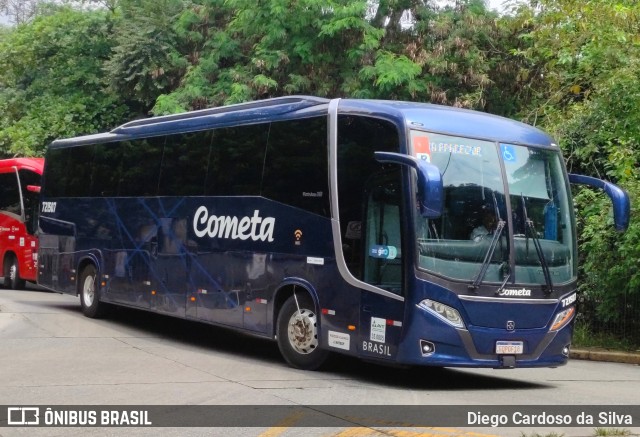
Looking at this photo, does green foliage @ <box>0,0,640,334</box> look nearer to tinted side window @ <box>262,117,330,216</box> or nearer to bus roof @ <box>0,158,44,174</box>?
bus roof @ <box>0,158,44,174</box>

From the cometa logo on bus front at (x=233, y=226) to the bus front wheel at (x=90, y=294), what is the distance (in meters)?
4.38

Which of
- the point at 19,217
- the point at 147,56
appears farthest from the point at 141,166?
the point at 147,56

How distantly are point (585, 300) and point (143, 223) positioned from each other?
8080 mm

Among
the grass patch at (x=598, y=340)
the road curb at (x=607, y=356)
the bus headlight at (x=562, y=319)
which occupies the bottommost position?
the road curb at (x=607, y=356)

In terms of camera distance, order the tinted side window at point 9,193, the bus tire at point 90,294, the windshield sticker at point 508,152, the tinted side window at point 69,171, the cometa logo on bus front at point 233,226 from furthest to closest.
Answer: the tinted side window at point 9,193, the tinted side window at point 69,171, the bus tire at point 90,294, the cometa logo on bus front at point 233,226, the windshield sticker at point 508,152

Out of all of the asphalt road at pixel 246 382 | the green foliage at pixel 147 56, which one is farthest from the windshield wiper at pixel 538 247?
the green foliage at pixel 147 56

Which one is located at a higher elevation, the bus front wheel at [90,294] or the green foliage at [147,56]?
the green foliage at [147,56]

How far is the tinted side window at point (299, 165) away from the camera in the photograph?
507 inches

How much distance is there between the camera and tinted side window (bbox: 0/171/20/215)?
87.5 feet

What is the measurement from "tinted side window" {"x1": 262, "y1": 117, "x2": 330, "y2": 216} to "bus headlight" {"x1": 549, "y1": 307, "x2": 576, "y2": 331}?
10.1ft

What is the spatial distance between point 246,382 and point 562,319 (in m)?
3.92

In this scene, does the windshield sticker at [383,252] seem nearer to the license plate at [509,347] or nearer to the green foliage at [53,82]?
the license plate at [509,347]

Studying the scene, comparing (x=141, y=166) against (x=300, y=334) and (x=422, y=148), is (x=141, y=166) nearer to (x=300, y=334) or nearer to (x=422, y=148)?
(x=300, y=334)

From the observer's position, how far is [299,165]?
525 inches
